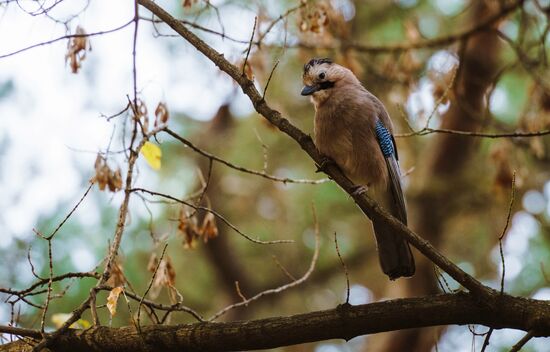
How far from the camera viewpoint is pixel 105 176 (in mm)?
4391

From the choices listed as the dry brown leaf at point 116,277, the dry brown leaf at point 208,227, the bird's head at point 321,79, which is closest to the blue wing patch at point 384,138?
the bird's head at point 321,79

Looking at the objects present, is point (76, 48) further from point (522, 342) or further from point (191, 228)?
point (522, 342)

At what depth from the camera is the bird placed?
5.30 metres

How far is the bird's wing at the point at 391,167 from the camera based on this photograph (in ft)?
18.3

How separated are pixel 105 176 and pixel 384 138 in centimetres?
210

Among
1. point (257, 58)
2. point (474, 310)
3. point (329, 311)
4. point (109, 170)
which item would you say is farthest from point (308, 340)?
point (257, 58)

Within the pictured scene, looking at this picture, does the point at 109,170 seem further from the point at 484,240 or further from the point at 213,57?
the point at 484,240

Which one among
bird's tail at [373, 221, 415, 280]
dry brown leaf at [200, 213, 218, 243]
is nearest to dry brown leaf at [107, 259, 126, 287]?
dry brown leaf at [200, 213, 218, 243]

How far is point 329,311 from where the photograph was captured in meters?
3.84

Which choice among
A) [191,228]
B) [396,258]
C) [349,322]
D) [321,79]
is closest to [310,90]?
[321,79]

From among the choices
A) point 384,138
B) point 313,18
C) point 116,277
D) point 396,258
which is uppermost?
point 313,18

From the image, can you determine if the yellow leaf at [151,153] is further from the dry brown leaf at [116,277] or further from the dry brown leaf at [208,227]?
the dry brown leaf at [116,277]

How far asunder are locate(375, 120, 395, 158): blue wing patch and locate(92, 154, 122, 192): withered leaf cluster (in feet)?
6.48

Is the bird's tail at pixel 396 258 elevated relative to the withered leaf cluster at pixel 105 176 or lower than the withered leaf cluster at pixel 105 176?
elevated
